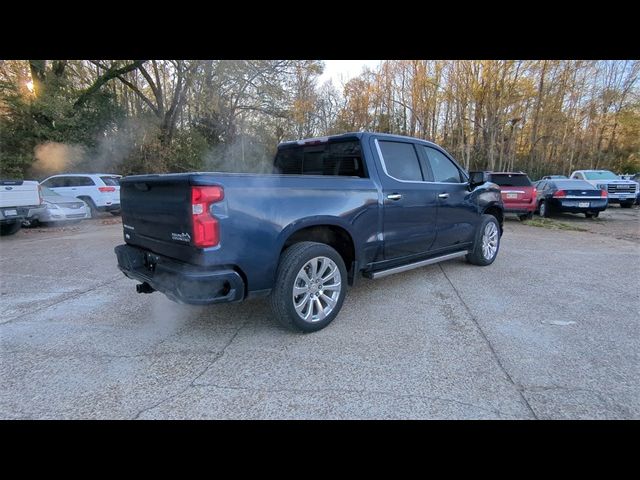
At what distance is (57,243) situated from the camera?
806 centimetres

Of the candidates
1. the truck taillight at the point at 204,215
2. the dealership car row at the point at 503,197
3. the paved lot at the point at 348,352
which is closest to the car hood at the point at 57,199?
the dealership car row at the point at 503,197

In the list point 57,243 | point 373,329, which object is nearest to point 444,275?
point 373,329

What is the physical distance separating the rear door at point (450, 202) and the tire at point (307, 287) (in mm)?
1904

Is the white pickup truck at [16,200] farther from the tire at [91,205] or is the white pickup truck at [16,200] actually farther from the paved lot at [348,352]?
the paved lot at [348,352]

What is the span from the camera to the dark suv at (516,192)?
36.3 ft

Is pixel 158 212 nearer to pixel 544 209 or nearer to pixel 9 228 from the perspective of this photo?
pixel 9 228

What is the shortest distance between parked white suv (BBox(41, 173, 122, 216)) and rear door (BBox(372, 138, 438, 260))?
11013 millimetres

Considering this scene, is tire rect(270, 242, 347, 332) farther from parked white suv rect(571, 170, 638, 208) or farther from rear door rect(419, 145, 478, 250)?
parked white suv rect(571, 170, 638, 208)

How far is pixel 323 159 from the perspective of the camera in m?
4.33

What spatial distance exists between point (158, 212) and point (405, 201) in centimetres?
266

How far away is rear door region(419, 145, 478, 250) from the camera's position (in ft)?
15.5

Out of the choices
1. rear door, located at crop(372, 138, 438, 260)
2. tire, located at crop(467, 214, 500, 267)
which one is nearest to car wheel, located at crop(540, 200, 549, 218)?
tire, located at crop(467, 214, 500, 267)

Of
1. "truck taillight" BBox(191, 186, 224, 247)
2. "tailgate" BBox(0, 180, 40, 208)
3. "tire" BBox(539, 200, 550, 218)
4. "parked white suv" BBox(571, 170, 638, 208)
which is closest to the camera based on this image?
"truck taillight" BBox(191, 186, 224, 247)

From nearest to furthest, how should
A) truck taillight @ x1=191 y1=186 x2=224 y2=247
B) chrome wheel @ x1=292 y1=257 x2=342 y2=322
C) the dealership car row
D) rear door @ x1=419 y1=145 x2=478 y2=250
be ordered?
truck taillight @ x1=191 y1=186 x2=224 y2=247 → chrome wheel @ x1=292 y1=257 x2=342 y2=322 → rear door @ x1=419 y1=145 x2=478 y2=250 → the dealership car row
